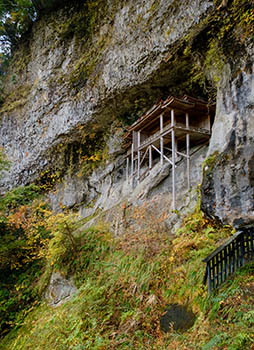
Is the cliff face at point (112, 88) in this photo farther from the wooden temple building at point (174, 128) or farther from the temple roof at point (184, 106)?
the wooden temple building at point (174, 128)

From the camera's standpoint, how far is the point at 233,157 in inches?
218

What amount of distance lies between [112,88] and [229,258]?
1145cm

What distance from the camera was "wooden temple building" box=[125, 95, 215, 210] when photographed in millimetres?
11242

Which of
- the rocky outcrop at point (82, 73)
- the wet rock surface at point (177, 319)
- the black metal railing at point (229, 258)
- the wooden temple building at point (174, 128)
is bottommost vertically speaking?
the wet rock surface at point (177, 319)

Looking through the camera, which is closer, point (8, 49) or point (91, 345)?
point (91, 345)

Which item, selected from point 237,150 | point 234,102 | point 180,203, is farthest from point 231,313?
point 180,203

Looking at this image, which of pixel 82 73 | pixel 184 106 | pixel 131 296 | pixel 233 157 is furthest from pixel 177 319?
pixel 82 73

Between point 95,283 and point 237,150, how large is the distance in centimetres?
539

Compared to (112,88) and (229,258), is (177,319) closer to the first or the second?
(229,258)

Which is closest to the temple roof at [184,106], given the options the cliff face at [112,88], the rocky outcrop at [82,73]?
the cliff face at [112,88]

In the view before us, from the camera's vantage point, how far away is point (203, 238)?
6020 millimetres

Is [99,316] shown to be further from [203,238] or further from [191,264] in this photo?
[203,238]

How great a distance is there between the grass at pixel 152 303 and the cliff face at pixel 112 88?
4.67 ft

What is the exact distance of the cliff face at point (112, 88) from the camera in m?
5.84
